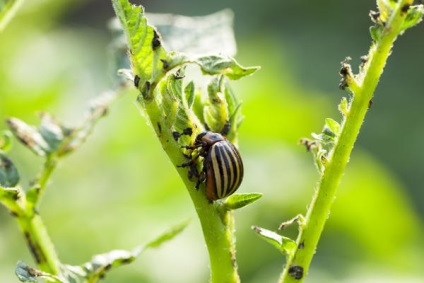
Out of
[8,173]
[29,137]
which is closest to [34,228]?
[8,173]

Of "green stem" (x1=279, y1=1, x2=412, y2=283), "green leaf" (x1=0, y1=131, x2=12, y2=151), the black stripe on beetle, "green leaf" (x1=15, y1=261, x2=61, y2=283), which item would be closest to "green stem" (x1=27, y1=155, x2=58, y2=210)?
"green leaf" (x1=0, y1=131, x2=12, y2=151)

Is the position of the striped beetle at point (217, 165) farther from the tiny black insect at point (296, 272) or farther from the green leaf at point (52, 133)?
the green leaf at point (52, 133)

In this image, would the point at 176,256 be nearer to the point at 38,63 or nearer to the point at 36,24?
the point at 38,63

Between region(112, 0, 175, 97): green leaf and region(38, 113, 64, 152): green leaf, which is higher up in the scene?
region(112, 0, 175, 97): green leaf

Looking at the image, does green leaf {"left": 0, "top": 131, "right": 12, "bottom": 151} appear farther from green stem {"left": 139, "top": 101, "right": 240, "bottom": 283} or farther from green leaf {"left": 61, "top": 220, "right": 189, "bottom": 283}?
green stem {"left": 139, "top": 101, "right": 240, "bottom": 283}

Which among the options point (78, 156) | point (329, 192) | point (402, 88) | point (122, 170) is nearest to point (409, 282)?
point (122, 170)
